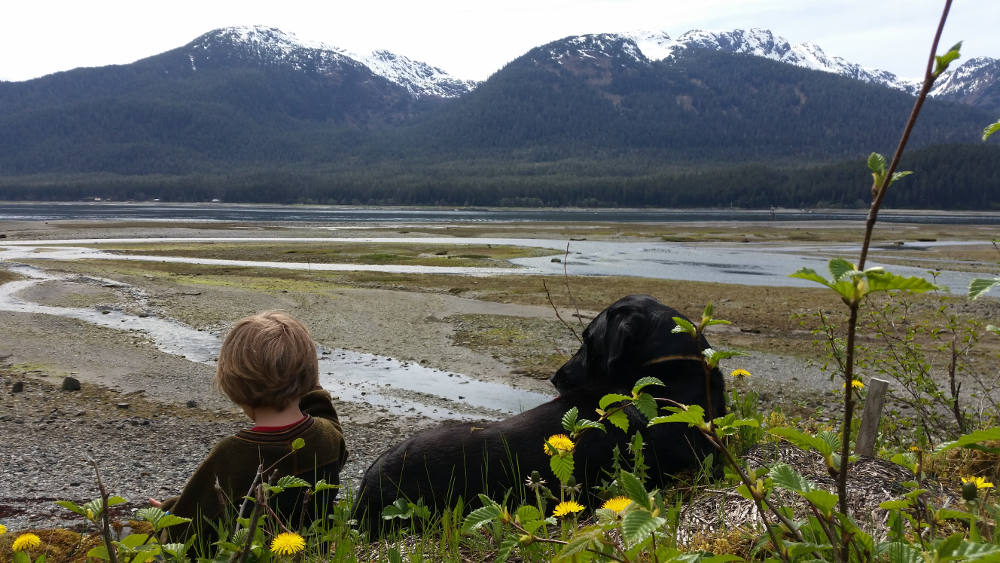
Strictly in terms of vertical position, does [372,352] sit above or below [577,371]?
below

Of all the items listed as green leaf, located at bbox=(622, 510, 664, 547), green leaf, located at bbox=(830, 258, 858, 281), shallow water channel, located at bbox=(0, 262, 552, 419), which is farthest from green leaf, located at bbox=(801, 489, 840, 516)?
shallow water channel, located at bbox=(0, 262, 552, 419)

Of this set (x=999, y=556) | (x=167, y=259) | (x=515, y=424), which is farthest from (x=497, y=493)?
(x=167, y=259)

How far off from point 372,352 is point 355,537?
11633 millimetres

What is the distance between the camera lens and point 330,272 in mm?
28594

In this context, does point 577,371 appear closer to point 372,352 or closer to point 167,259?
point 372,352

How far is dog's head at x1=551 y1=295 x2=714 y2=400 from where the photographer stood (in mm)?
3725

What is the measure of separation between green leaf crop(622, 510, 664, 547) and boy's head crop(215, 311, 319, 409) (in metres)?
1.68

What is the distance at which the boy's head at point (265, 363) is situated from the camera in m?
2.79

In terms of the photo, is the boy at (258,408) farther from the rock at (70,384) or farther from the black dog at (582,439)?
the rock at (70,384)

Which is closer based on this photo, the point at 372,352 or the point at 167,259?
the point at 372,352

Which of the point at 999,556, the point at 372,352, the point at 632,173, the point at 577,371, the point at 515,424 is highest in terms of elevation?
the point at 632,173

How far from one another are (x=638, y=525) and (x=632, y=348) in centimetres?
240

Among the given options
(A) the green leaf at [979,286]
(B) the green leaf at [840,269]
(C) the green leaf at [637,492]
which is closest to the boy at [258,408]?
(C) the green leaf at [637,492]

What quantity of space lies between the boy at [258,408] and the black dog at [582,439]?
2.24ft
